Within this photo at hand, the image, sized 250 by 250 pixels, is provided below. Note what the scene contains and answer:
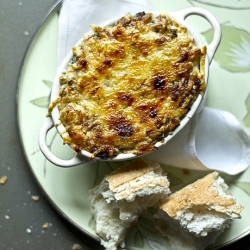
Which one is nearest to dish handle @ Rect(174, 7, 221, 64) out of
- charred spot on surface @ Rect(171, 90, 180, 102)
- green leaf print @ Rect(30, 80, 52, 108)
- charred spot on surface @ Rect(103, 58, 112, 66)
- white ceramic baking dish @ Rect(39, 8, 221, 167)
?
white ceramic baking dish @ Rect(39, 8, 221, 167)

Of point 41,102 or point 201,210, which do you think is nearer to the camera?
point 201,210

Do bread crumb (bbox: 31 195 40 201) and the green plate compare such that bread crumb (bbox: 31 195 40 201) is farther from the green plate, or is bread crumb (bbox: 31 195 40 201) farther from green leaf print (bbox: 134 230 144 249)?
green leaf print (bbox: 134 230 144 249)

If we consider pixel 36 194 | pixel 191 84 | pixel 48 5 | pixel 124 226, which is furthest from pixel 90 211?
pixel 48 5

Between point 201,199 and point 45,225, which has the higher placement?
point 201,199

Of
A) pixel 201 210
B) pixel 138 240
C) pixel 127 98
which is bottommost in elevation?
pixel 138 240

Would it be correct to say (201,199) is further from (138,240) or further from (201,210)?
(138,240)

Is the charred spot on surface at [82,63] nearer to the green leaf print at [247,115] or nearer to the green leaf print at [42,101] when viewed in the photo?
the green leaf print at [42,101]

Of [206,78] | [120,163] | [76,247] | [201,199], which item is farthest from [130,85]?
[76,247]

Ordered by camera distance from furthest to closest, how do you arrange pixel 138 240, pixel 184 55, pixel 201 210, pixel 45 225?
pixel 45 225
pixel 138 240
pixel 201 210
pixel 184 55
